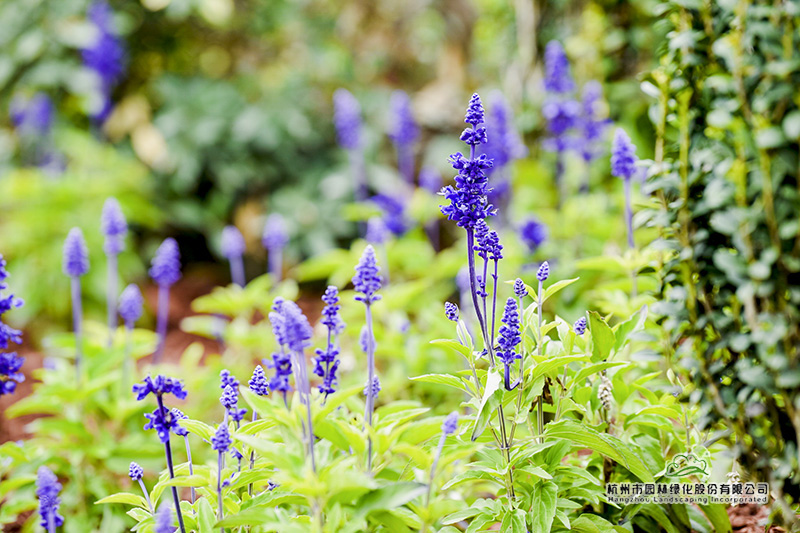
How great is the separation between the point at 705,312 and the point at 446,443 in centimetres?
84

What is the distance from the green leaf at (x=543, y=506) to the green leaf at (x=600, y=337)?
18.5 inches

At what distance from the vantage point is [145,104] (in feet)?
22.3

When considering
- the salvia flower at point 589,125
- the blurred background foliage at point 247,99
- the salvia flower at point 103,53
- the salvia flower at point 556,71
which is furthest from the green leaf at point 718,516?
the salvia flower at point 103,53

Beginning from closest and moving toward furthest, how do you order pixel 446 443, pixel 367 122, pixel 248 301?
pixel 446 443, pixel 248 301, pixel 367 122

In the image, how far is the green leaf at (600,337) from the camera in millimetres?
2037

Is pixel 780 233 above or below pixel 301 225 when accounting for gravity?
below

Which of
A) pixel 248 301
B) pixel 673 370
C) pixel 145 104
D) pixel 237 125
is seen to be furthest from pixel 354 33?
pixel 673 370

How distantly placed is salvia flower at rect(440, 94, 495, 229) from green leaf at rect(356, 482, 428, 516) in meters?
0.74

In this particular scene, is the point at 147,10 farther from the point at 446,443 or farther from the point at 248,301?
the point at 446,443

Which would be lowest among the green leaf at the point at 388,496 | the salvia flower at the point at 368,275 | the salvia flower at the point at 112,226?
the green leaf at the point at 388,496

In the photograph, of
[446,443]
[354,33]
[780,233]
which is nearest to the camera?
[780,233]

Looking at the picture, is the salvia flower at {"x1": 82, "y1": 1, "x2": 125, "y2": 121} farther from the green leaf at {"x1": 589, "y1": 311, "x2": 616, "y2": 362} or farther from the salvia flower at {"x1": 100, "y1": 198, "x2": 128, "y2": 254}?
the green leaf at {"x1": 589, "y1": 311, "x2": 616, "y2": 362}

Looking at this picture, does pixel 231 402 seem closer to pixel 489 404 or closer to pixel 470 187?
pixel 489 404

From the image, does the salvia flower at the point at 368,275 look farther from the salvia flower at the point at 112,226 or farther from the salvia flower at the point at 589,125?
the salvia flower at the point at 589,125
